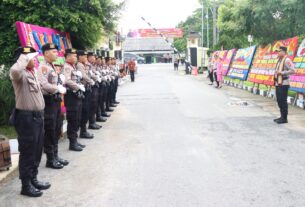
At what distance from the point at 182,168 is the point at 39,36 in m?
Answer: 4.38

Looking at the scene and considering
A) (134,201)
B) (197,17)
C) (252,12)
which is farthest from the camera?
(197,17)

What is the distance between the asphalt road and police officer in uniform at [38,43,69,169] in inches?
14.4

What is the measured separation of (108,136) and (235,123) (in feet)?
10.9

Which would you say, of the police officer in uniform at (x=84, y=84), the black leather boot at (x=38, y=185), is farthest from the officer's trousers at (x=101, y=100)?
the black leather boot at (x=38, y=185)

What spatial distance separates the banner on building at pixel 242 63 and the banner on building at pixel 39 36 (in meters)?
11.7

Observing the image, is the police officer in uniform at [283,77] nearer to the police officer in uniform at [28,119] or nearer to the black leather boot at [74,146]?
the black leather boot at [74,146]

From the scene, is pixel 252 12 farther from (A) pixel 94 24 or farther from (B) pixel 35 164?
(B) pixel 35 164

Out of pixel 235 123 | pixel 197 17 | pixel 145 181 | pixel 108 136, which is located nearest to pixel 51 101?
pixel 145 181

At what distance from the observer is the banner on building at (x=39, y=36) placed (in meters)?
7.96

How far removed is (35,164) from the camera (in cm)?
552

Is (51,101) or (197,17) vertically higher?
(197,17)

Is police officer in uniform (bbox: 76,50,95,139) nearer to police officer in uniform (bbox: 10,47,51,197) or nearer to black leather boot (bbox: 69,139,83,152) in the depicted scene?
black leather boot (bbox: 69,139,83,152)

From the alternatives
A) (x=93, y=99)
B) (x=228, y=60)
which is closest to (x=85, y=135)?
(x=93, y=99)

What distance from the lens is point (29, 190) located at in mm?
5281
